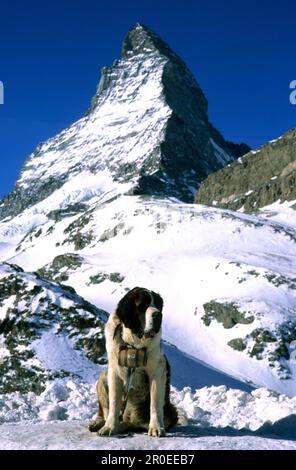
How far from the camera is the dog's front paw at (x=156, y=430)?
769cm

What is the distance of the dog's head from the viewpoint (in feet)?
23.9

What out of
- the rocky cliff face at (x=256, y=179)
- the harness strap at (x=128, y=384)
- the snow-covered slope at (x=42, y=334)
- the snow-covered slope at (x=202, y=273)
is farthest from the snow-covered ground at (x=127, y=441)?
the rocky cliff face at (x=256, y=179)

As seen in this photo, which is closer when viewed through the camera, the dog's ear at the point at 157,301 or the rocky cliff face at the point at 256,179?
Answer: the dog's ear at the point at 157,301

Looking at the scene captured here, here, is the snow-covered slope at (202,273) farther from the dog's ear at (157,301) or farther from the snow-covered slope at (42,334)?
the dog's ear at (157,301)

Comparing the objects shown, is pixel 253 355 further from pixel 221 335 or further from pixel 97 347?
pixel 97 347

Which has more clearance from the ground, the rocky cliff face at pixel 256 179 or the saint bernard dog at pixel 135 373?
the rocky cliff face at pixel 256 179

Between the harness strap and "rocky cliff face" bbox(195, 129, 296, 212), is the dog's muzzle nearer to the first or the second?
the harness strap

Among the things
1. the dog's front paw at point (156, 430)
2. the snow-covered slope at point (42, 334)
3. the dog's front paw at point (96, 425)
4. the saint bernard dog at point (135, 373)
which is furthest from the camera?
the snow-covered slope at point (42, 334)

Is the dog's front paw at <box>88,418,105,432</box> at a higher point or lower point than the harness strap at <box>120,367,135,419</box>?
lower

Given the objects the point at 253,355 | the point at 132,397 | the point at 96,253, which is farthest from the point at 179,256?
the point at 132,397

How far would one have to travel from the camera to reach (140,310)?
24.3ft

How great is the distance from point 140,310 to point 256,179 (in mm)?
157752

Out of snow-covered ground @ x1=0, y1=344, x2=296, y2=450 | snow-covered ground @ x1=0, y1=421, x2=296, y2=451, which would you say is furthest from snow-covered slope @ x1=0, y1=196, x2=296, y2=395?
snow-covered ground @ x1=0, y1=421, x2=296, y2=451

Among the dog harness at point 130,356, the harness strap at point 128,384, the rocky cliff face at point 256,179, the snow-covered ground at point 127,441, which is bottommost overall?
the snow-covered ground at point 127,441
